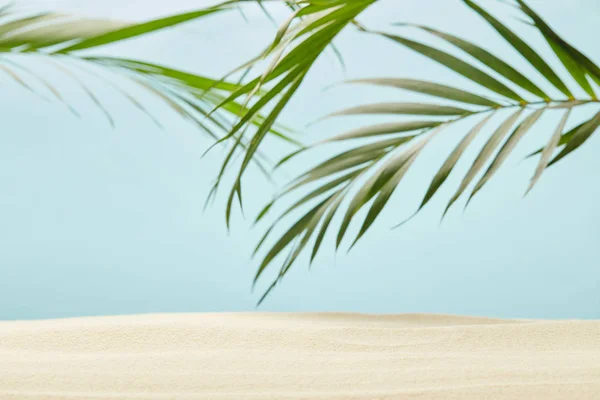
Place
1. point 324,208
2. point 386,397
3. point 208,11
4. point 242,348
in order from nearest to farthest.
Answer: point 386,397 < point 208,11 < point 242,348 < point 324,208

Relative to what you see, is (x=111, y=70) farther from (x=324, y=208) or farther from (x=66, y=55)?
(x=324, y=208)

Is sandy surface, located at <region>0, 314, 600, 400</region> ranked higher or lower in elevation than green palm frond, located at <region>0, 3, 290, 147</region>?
lower

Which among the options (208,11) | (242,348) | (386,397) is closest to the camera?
(386,397)

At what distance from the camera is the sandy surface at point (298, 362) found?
400 mm

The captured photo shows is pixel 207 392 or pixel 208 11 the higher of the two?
pixel 208 11

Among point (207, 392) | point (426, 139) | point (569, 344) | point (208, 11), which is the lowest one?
point (569, 344)

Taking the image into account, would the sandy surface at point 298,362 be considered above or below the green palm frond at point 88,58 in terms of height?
below

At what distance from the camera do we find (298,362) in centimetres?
51

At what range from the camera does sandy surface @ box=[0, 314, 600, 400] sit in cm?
40

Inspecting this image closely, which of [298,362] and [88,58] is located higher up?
[88,58]

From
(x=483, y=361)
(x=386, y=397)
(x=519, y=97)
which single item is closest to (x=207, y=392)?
(x=386, y=397)

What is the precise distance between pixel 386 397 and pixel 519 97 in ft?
1.08

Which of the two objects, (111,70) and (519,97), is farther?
(111,70)

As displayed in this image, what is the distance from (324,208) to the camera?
704 millimetres
